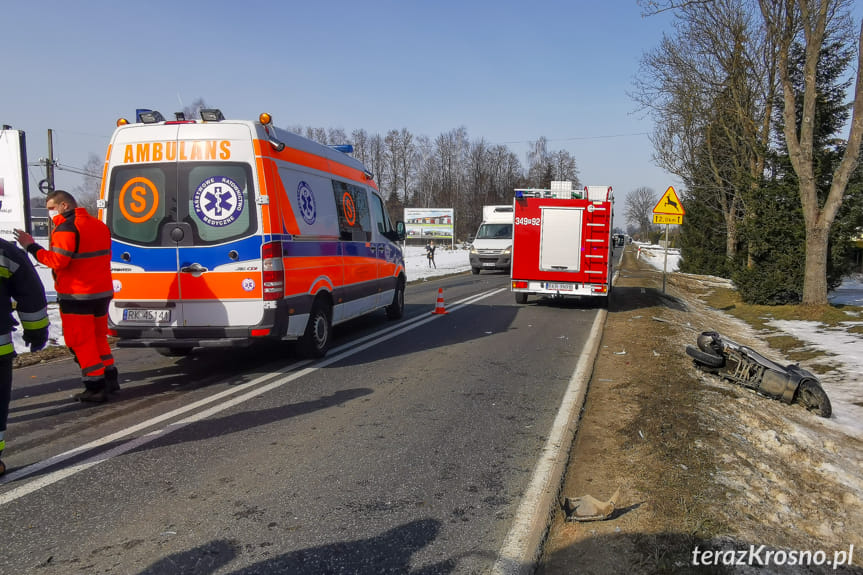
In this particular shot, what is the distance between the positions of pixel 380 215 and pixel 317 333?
11.3ft

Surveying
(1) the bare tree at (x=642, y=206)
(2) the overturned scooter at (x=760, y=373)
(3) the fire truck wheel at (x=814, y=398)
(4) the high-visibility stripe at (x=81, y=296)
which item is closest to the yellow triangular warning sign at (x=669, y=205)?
(2) the overturned scooter at (x=760, y=373)

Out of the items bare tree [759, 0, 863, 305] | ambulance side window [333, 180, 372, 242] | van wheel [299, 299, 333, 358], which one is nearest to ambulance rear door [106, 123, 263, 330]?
van wheel [299, 299, 333, 358]

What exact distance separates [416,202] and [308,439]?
3428 inches

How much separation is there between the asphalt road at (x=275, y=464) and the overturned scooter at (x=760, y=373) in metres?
1.67

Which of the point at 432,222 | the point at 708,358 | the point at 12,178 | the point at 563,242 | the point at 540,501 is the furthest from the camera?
the point at 432,222

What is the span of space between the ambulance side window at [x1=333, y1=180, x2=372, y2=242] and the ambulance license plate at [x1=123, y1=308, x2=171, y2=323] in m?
2.72

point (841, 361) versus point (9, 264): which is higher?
point (9, 264)

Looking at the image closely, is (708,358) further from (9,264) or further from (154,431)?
(9,264)

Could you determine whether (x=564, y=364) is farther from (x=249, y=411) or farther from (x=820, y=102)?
(x=820, y=102)

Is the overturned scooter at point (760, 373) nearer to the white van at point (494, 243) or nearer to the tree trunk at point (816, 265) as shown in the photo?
the tree trunk at point (816, 265)

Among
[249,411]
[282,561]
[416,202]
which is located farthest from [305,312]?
[416,202]

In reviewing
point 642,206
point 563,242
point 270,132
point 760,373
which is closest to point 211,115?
point 270,132

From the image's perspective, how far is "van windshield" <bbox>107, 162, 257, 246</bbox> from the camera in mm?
6359

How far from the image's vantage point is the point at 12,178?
8.01 meters
